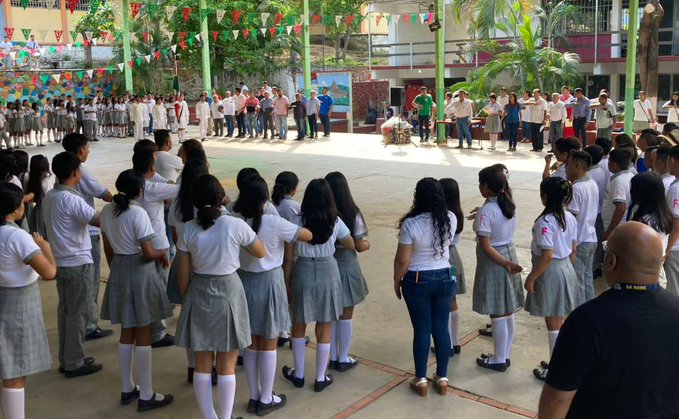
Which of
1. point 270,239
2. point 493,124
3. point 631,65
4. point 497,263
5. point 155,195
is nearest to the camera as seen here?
point 270,239

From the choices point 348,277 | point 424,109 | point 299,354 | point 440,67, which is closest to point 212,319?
point 299,354

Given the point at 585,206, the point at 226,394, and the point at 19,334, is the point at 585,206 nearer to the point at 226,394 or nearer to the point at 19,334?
the point at 226,394

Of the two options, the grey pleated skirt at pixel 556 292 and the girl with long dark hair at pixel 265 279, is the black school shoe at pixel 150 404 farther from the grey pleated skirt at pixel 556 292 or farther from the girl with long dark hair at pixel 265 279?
the grey pleated skirt at pixel 556 292

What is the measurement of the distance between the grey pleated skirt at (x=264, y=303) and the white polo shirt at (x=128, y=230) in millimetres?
657

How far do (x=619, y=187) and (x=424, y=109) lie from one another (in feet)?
40.5

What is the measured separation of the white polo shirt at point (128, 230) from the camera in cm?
417

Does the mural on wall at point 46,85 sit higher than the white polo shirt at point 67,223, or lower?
higher

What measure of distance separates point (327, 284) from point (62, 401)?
1.80 meters

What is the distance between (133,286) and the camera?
4.23 metres

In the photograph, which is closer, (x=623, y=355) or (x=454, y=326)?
(x=623, y=355)

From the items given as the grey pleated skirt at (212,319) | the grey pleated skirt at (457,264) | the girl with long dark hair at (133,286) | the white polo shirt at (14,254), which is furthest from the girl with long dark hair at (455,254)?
the white polo shirt at (14,254)

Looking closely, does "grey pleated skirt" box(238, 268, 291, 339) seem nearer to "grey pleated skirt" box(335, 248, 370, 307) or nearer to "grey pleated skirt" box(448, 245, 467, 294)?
"grey pleated skirt" box(335, 248, 370, 307)

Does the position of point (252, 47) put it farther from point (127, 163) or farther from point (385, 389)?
point (385, 389)

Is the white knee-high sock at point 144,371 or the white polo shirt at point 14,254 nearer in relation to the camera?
the white polo shirt at point 14,254
